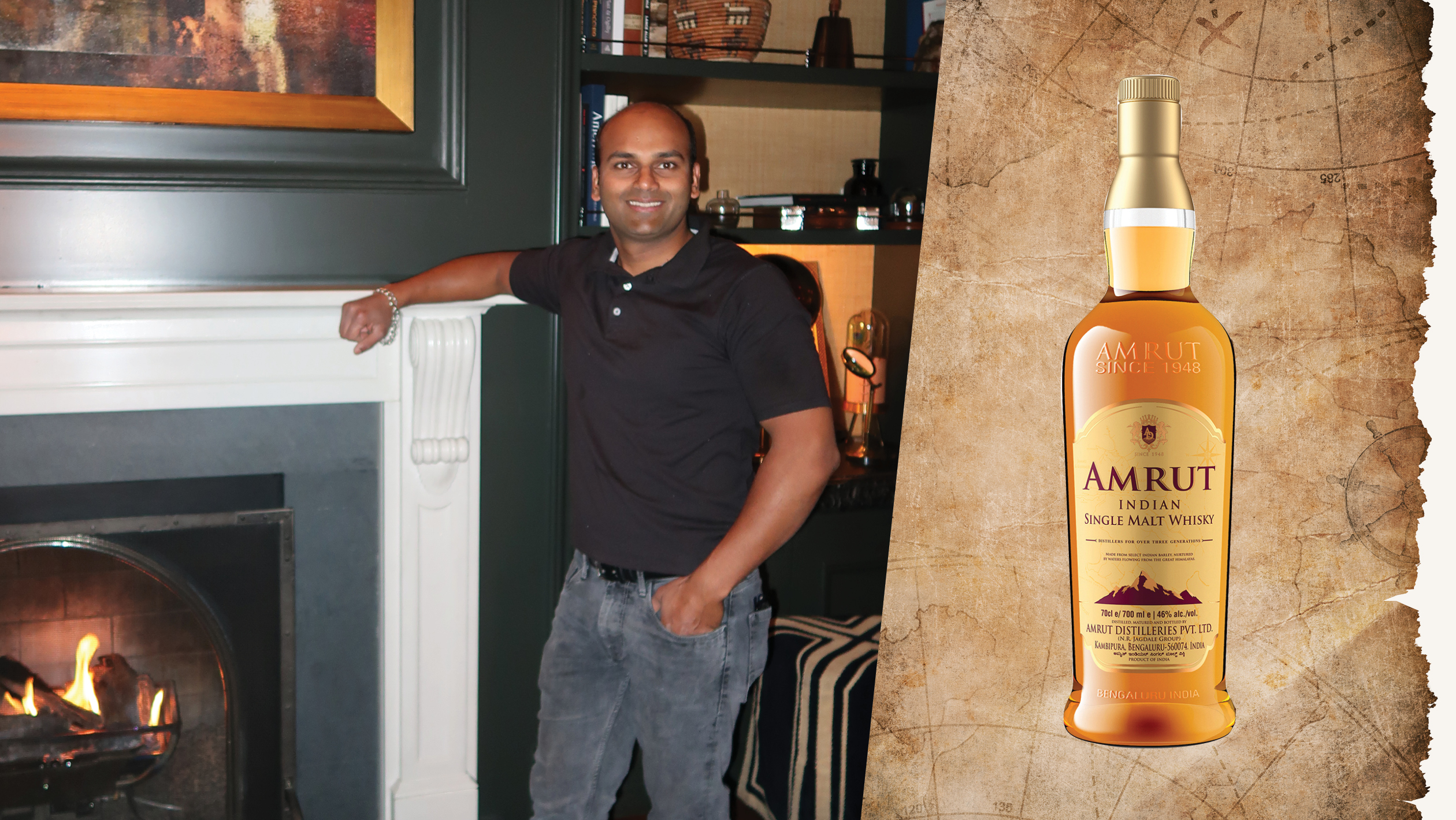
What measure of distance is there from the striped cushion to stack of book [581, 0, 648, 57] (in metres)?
1.10

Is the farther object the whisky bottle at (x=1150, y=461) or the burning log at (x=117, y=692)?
the burning log at (x=117, y=692)

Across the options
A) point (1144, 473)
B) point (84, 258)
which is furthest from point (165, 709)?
point (1144, 473)

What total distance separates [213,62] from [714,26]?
840 millimetres

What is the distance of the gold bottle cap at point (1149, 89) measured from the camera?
490 millimetres

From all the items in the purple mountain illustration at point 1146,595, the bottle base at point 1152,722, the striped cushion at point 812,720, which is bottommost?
the striped cushion at point 812,720

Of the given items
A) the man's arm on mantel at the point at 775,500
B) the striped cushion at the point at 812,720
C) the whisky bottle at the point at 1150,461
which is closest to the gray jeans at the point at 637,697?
the man's arm on mantel at the point at 775,500

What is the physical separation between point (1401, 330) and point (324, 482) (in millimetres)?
1674

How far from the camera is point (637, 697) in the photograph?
1.51 m

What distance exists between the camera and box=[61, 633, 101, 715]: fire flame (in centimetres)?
178

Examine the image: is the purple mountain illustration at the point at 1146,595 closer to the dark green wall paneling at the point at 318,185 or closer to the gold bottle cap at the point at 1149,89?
the gold bottle cap at the point at 1149,89

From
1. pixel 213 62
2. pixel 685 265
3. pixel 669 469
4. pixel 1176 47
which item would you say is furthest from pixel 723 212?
pixel 1176 47

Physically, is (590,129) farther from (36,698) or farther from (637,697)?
(36,698)

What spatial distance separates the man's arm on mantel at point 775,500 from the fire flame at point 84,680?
112 centimetres

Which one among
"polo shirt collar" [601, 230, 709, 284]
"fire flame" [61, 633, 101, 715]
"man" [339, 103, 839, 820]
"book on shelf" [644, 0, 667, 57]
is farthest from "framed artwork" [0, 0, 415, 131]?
"fire flame" [61, 633, 101, 715]
